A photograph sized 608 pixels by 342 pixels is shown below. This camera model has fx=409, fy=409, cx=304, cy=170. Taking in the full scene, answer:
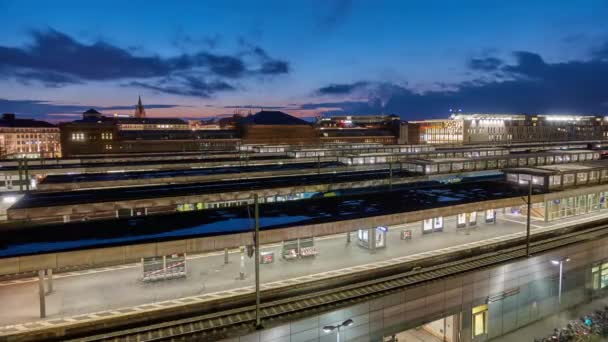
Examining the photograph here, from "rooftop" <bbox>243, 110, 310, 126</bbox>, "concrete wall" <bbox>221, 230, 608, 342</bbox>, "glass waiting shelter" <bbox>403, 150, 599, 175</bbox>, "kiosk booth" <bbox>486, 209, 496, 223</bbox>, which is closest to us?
"concrete wall" <bbox>221, 230, 608, 342</bbox>

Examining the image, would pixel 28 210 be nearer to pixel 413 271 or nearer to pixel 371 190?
pixel 413 271

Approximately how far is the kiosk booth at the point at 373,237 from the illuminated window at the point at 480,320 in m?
8.60

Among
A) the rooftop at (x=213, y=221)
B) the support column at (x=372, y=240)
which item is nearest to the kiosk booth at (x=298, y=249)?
the rooftop at (x=213, y=221)

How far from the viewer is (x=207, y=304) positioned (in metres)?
19.6

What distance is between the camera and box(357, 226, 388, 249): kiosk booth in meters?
30.8

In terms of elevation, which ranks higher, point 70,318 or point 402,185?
point 402,185

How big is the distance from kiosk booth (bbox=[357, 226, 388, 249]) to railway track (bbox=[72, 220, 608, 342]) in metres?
6.33

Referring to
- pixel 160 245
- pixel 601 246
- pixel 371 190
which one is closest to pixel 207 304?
pixel 160 245

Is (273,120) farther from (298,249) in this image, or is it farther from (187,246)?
(187,246)

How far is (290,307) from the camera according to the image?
762 inches

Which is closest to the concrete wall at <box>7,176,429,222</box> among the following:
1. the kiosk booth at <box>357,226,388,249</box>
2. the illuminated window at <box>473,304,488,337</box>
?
the kiosk booth at <box>357,226,388,249</box>

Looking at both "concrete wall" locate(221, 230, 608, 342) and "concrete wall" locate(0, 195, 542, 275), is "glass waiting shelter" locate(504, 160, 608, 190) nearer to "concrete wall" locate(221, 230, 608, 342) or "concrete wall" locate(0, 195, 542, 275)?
"concrete wall" locate(221, 230, 608, 342)

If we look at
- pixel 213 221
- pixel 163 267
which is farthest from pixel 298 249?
pixel 163 267

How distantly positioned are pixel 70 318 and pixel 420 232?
91.8 ft
